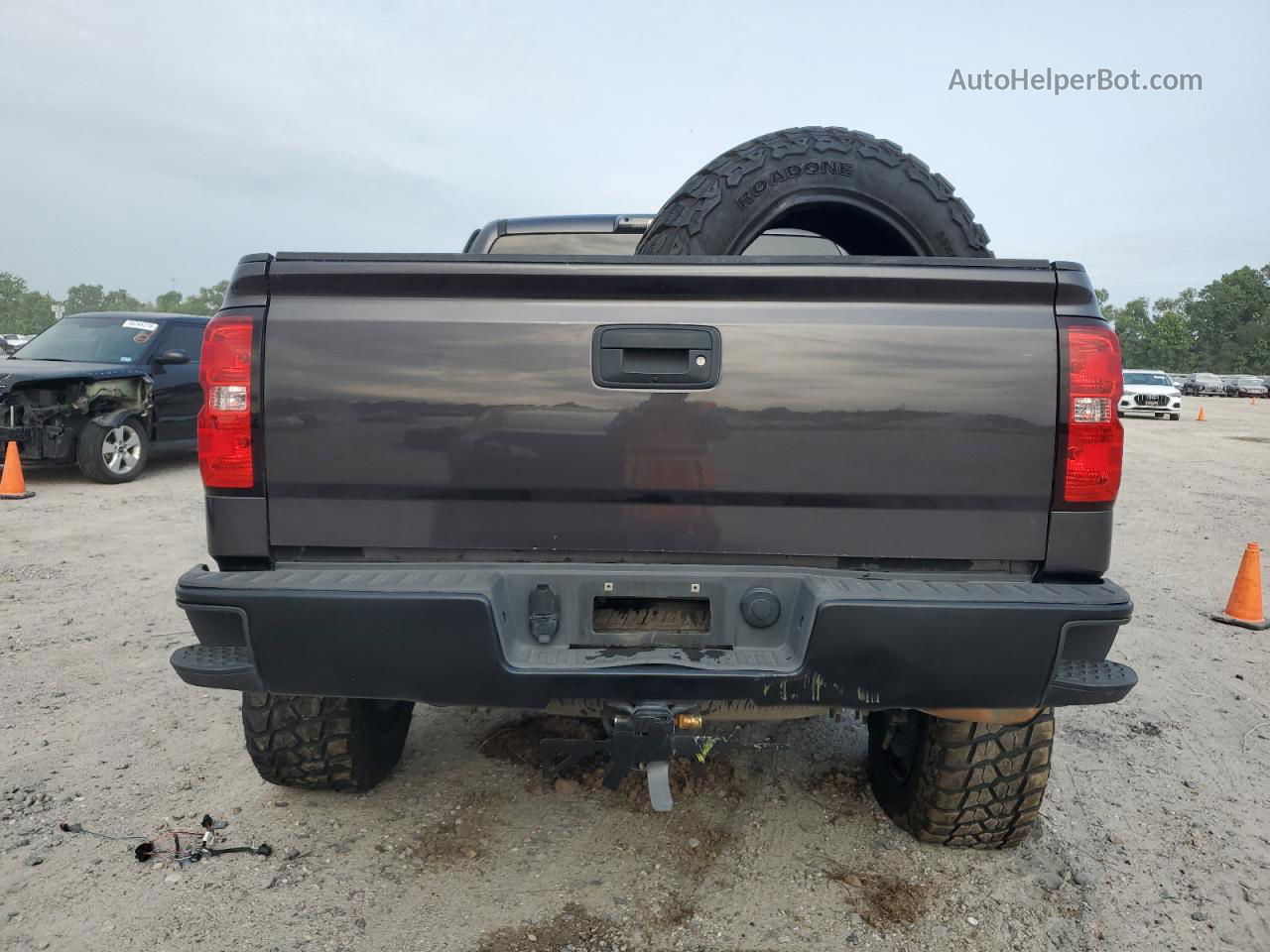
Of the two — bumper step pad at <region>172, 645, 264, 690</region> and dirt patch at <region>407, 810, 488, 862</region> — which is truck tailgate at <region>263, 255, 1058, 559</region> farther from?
dirt patch at <region>407, 810, 488, 862</region>

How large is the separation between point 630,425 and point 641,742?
764 mm

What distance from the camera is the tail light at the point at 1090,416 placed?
197 centimetres

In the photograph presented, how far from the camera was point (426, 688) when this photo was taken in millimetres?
1950

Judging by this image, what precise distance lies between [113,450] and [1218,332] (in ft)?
360

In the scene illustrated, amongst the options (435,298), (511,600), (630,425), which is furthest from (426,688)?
(435,298)

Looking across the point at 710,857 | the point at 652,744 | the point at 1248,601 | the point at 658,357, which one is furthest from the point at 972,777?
the point at 1248,601

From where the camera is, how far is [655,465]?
200cm

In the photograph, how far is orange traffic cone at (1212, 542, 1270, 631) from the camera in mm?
Result: 5094

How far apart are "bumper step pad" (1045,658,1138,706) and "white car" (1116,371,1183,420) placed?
26.9 metres

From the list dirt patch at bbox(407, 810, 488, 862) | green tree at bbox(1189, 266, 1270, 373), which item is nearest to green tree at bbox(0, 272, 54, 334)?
dirt patch at bbox(407, 810, 488, 862)

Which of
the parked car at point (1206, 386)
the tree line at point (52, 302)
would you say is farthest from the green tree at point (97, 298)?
the parked car at point (1206, 386)

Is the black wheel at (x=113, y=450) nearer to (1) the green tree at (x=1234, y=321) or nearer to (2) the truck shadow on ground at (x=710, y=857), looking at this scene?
(2) the truck shadow on ground at (x=710, y=857)

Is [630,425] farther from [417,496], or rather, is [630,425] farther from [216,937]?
[216,937]

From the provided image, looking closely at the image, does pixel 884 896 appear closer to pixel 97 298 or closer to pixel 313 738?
pixel 313 738
